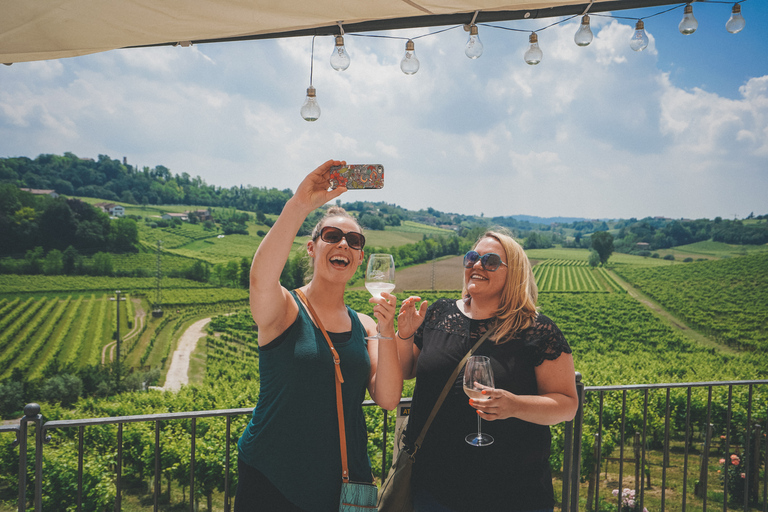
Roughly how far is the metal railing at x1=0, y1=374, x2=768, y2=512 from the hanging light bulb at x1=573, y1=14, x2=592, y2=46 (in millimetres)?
Answer: 1892

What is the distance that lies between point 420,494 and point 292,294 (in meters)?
0.85

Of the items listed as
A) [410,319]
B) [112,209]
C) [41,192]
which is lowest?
[410,319]

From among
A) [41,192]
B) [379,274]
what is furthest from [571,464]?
[41,192]

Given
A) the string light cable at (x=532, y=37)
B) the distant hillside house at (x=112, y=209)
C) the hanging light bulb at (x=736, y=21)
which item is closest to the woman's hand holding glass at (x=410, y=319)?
the string light cable at (x=532, y=37)

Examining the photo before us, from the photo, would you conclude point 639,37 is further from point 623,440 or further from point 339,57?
point 623,440

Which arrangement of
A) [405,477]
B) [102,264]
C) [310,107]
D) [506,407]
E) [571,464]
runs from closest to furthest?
[506,407] < [405,477] < [571,464] < [310,107] < [102,264]

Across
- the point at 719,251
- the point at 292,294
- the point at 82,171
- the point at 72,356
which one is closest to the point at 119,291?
the point at 72,356

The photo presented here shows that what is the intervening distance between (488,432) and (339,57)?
2.22m

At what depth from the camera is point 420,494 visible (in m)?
1.60

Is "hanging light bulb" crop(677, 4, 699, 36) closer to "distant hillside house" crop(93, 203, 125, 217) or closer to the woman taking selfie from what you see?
the woman taking selfie

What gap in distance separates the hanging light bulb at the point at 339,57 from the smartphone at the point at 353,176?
1.42m

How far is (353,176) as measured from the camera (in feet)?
4.74

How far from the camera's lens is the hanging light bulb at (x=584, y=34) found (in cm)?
241

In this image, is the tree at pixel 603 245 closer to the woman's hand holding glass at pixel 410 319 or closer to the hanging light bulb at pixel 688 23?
the hanging light bulb at pixel 688 23
